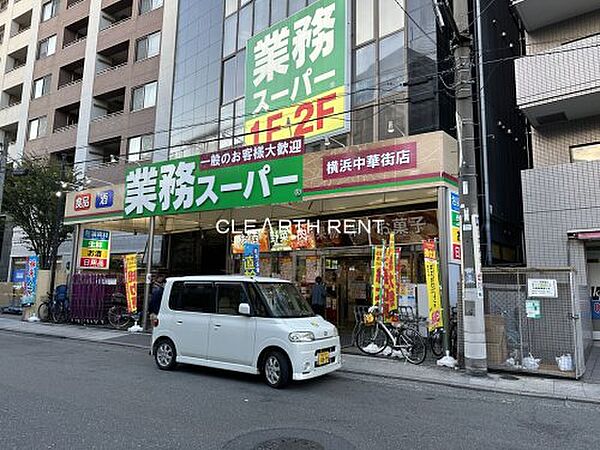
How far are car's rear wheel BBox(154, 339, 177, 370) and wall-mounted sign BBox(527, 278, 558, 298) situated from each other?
708 cm

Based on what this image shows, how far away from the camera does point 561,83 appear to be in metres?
12.4

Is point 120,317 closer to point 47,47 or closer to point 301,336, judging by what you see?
point 301,336

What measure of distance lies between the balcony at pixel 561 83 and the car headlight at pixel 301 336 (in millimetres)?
9380

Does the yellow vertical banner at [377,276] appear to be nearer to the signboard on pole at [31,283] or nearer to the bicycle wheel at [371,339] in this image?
the bicycle wheel at [371,339]

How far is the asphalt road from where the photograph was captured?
5.19 m

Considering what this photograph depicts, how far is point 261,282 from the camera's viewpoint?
862cm

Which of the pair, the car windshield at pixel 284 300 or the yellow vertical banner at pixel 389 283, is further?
the yellow vertical banner at pixel 389 283

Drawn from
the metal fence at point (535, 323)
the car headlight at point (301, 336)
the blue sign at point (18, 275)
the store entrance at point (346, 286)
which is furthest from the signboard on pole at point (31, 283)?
the metal fence at point (535, 323)

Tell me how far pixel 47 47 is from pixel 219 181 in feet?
92.1

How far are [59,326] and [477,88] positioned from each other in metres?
16.9

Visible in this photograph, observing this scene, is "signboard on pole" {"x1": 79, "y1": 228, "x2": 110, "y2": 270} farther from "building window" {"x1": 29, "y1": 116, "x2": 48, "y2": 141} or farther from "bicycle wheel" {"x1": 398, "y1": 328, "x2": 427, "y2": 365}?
"building window" {"x1": 29, "y1": 116, "x2": 48, "y2": 141}

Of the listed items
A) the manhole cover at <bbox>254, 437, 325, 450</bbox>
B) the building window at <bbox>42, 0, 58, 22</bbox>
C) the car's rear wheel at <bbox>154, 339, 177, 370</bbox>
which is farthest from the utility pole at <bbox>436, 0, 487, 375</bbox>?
the building window at <bbox>42, 0, 58, 22</bbox>

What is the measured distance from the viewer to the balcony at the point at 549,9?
1309 cm

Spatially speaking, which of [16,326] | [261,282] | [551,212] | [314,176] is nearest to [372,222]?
[314,176]
